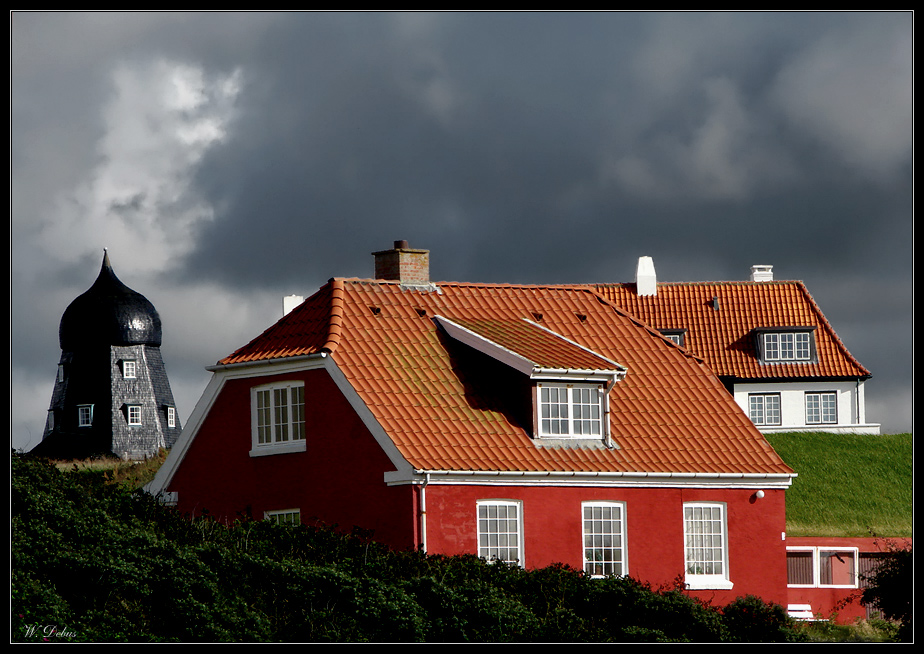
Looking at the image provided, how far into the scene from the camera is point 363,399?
30.5m

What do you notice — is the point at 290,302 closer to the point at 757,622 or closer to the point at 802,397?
the point at 757,622

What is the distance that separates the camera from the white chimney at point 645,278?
6309 centimetres

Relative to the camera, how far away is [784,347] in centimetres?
6138

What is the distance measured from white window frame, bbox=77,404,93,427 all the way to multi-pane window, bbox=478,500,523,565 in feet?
223

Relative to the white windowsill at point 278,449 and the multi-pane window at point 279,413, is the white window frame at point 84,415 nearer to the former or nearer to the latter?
the multi-pane window at point 279,413

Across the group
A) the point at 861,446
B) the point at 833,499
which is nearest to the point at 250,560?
the point at 833,499

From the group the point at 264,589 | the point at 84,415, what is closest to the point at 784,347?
the point at 264,589

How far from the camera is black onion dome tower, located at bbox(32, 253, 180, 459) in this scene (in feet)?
306

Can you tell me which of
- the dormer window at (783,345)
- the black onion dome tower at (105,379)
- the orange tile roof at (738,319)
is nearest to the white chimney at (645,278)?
the orange tile roof at (738,319)

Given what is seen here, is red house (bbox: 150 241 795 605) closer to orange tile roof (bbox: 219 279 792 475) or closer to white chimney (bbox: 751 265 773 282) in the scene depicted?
orange tile roof (bbox: 219 279 792 475)

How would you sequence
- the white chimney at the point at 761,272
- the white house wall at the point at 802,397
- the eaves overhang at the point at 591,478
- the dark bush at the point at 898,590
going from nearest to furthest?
the dark bush at the point at 898,590 → the eaves overhang at the point at 591,478 → the white house wall at the point at 802,397 → the white chimney at the point at 761,272

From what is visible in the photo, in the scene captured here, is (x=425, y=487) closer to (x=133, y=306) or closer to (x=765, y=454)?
(x=765, y=454)

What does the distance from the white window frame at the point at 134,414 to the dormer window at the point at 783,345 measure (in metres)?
48.2

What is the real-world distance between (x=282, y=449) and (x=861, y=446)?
31102mm
